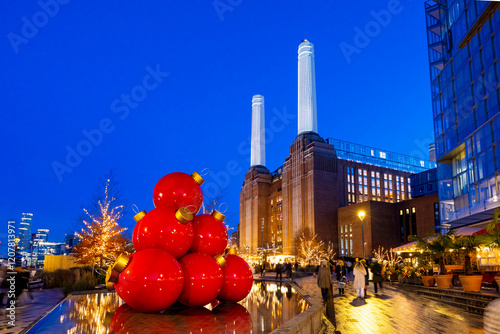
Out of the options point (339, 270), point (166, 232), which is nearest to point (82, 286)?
point (166, 232)

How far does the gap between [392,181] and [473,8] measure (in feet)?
271

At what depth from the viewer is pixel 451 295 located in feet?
54.9

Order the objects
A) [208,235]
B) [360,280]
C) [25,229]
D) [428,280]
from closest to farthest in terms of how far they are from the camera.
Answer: [208,235]
[360,280]
[428,280]
[25,229]

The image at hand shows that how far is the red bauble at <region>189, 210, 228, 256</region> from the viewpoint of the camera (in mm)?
10078

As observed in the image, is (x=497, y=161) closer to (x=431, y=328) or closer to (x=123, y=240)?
(x=431, y=328)

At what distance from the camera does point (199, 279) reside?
919 cm

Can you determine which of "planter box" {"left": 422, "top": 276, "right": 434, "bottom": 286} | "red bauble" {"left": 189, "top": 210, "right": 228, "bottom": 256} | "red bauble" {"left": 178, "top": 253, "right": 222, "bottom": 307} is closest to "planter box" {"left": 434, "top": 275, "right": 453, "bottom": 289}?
"planter box" {"left": 422, "top": 276, "right": 434, "bottom": 286}

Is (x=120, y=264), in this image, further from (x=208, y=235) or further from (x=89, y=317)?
(x=208, y=235)

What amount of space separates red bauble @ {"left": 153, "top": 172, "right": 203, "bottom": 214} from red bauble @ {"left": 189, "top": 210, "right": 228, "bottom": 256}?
435mm

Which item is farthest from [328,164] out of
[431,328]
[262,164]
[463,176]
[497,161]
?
[431,328]

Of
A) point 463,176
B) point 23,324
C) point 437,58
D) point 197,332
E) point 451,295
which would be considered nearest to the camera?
point 197,332

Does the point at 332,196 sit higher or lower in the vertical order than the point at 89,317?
higher

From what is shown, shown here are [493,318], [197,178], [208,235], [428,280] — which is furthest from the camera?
[428,280]

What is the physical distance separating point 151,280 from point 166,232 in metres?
1.19
